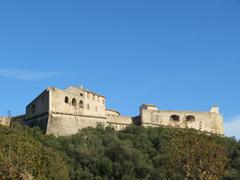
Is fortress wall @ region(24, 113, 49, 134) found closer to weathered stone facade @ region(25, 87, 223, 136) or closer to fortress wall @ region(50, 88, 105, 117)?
weathered stone facade @ region(25, 87, 223, 136)

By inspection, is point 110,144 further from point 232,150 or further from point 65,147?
point 232,150

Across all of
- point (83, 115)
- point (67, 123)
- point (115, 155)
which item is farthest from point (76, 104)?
point (115, 155)

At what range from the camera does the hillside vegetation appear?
44438mm

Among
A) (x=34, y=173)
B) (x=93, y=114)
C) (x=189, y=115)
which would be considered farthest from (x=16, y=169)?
(x=189, y=115)

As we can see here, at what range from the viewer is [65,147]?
8338cm

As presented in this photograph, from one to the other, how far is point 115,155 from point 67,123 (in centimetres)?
880

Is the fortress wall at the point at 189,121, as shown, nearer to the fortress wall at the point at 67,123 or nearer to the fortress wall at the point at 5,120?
the fortress wall at the point at 67,123

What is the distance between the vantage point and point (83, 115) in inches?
3610

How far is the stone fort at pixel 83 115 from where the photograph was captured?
87.8 meters

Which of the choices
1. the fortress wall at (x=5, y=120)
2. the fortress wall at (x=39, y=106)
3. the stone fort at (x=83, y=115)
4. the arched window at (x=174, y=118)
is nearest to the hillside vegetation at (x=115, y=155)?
the stone fort at (x=83, y=115)

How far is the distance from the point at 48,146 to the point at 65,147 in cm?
354

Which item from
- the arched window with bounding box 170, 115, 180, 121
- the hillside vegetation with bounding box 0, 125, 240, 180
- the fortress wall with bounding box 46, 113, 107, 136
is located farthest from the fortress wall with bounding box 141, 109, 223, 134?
the fortress wall with bounding box 46, 113, 107, 136

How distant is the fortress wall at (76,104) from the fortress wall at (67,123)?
70cm

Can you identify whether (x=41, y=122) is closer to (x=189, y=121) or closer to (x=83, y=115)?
(x=83, y=115)
